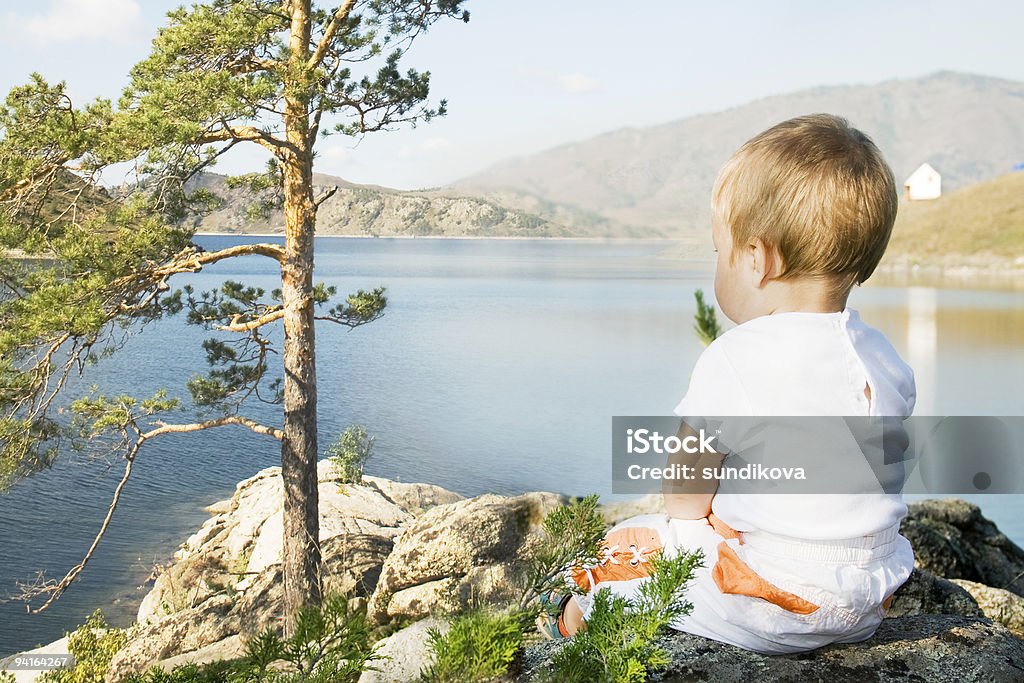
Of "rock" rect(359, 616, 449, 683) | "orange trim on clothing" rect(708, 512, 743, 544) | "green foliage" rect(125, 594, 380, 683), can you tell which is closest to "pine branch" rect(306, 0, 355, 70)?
"rock" rect(359, 616, 449, 683)

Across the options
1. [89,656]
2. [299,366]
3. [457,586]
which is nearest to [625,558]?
[457,586]

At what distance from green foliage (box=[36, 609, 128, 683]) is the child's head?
5.73 meters

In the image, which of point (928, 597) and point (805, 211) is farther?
point (928, 597)

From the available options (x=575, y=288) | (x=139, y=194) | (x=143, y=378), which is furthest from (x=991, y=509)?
(x=575, y=288)

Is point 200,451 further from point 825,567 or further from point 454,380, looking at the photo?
point 825,567

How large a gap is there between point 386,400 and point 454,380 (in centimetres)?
268

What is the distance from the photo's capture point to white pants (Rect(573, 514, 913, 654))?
1243mm

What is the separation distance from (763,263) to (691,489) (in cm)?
36

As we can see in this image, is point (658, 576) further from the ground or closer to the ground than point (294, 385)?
further from the ground

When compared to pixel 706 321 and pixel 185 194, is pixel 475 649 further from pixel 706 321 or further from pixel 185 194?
pixel 185 194

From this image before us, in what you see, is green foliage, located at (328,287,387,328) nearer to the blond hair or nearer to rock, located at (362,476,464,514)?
rock, located at (362,476,464,514)

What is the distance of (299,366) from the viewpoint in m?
5.88

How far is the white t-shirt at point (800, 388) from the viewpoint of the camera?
1251 mm

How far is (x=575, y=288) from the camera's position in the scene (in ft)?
116
